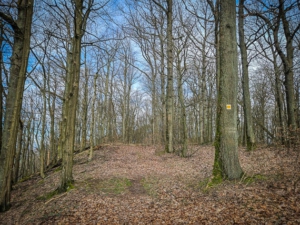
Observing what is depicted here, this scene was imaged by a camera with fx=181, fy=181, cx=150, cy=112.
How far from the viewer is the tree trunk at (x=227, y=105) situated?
469 cm

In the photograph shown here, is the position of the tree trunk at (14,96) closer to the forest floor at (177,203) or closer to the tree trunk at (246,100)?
the forest floor at (177,203)

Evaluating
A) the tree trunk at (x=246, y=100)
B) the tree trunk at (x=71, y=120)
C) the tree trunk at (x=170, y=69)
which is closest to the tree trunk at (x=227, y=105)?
the tree trunk at (x=71, y=120)

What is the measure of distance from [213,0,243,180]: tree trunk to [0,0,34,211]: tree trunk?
5.62m

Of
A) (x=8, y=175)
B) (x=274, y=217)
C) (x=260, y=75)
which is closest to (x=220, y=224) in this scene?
(x=274, y=217)

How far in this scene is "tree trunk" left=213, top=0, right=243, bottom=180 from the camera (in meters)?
4.69

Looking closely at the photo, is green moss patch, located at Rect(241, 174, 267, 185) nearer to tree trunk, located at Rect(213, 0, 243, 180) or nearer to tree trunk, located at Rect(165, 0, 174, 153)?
tree trunk, located at Rect(213, 0, 243, 180)

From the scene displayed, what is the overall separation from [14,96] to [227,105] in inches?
234

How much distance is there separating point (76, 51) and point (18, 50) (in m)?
1.64

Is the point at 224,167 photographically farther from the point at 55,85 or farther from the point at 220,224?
the point at 55,85

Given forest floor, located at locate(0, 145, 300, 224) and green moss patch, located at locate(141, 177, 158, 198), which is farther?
green moss patch, located at locate(141, 177, 158, 198)

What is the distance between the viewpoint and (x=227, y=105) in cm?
480

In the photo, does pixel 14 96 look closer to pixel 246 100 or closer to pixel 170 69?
pixel 170 69

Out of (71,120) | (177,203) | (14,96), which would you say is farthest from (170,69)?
(177,203)

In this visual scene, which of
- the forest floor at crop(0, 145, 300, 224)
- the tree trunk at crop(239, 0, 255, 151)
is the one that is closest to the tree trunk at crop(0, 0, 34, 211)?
the forest floor at crop(0, 145, 300, 224)
